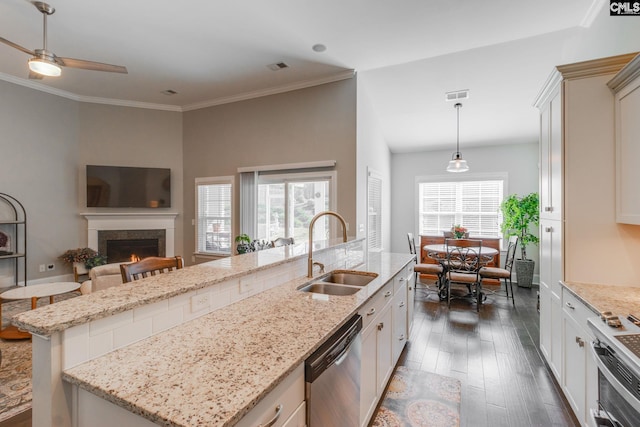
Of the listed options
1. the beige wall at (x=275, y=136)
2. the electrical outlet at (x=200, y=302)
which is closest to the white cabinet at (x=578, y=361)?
the electrical outlet at (x=200, y=302)

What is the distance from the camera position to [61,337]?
3.12 feet

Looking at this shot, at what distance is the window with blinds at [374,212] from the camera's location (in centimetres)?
488

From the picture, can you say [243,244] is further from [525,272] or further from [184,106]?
[525,272]

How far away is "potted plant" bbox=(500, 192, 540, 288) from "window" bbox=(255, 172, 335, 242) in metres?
3.57

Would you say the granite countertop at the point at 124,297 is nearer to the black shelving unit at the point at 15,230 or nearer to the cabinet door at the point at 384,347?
the cabinet door at the point at 384,347

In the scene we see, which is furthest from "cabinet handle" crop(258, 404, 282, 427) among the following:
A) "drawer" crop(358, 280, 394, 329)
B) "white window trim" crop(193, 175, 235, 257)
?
"white window trim" crop(193, 175, 235, 257)

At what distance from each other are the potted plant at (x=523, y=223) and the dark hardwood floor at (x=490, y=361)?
107 centimetres

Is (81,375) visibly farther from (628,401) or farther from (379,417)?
(628,401)

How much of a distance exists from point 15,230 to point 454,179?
8.16m

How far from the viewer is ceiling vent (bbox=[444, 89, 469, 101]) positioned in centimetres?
433

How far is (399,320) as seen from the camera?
8.78 ft

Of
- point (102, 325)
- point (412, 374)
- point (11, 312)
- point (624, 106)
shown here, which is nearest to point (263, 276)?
point (102, 325)

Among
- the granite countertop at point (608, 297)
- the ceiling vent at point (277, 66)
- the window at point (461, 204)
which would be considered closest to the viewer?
the granite countertop at point (608, 297)

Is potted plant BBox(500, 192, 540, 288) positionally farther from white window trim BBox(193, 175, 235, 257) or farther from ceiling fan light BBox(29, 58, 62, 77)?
ceiling fan light BBox(29, 58, 62, 77)
